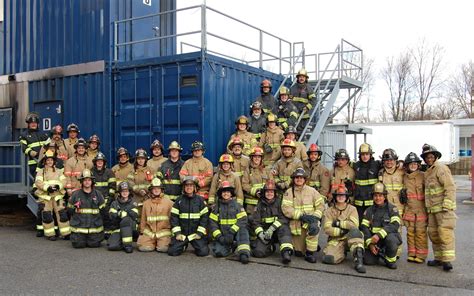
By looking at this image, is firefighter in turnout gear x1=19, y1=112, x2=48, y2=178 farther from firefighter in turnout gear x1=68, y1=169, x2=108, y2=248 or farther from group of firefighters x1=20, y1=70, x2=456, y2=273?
firefighter in turnout gear x1=68, y1=169, x2=108, y2=248

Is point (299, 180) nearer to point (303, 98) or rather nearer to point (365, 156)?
point (365, 156)

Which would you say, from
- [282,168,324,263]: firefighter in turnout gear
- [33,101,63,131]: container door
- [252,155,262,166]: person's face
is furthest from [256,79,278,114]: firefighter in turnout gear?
[33,101,63,131]: container door

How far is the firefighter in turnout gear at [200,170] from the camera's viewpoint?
783 cm

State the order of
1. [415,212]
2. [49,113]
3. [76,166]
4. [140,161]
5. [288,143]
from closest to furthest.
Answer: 1. [415,212]
2. [288,143]
3. [140,161]
4. [76,166]
5. [49,113]

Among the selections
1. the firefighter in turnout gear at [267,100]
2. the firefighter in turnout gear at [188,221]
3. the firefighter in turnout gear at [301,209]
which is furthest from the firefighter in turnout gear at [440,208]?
the firefighter in turnout gear at [267,100]

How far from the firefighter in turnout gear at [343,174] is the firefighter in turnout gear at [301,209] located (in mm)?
457

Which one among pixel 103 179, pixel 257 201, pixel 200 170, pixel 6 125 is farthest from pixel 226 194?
pixel 6 125

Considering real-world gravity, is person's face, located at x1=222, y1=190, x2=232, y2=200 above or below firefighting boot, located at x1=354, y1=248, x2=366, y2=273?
Result: above

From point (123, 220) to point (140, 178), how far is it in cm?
103

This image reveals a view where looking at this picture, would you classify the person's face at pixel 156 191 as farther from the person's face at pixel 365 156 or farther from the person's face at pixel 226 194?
the person's face at pixel 365 156

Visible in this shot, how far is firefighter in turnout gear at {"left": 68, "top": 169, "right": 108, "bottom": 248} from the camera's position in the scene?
770 centimetres

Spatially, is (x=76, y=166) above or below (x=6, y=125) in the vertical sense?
below

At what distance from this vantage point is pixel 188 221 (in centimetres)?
724

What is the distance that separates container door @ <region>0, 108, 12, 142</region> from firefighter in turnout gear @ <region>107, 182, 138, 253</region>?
5030 mm
